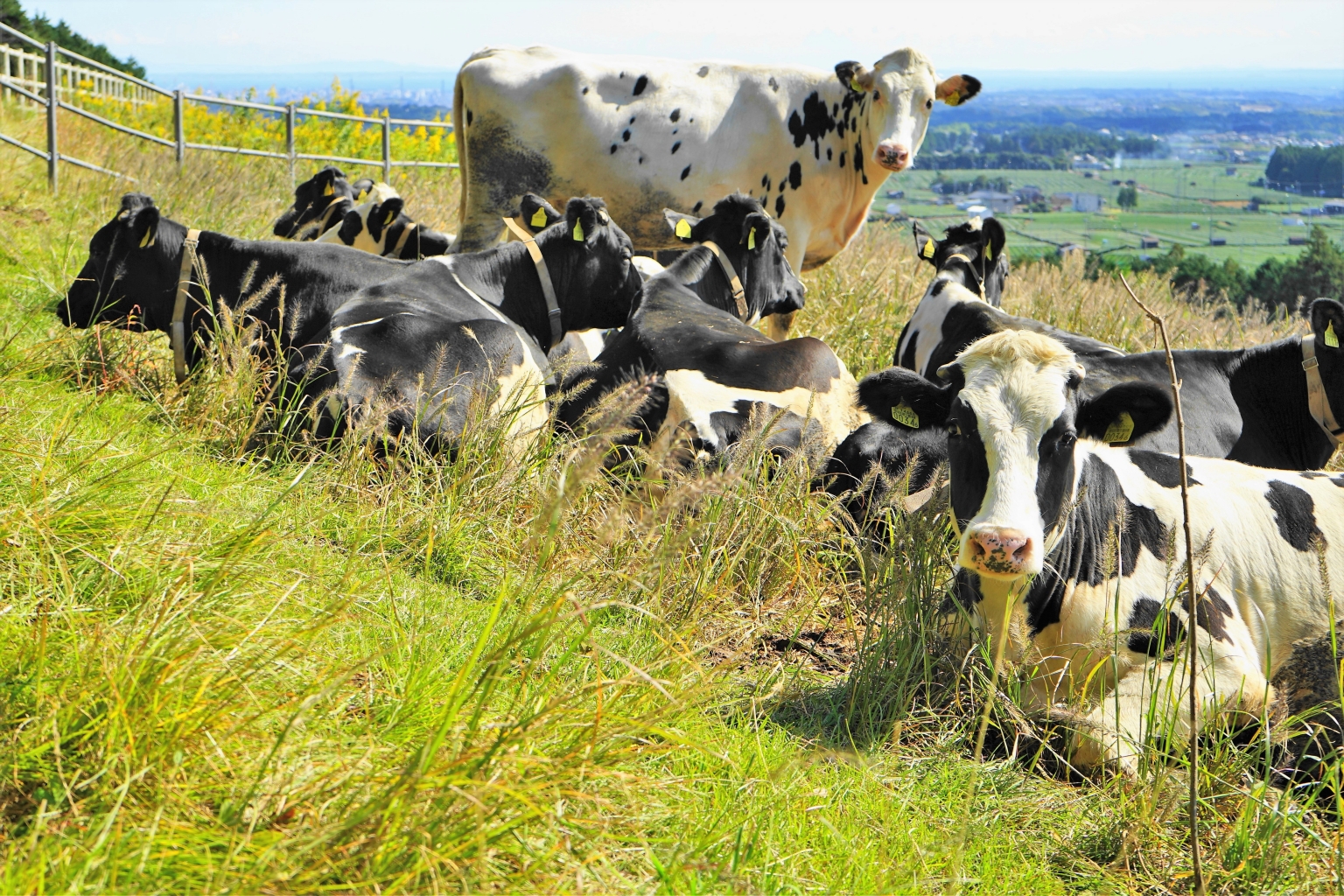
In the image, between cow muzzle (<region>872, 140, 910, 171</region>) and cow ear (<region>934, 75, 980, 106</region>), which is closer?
cow muzzle (<region>872, 140, 910, 171</region>)

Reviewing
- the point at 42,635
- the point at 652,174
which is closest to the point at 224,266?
the point at 652,174

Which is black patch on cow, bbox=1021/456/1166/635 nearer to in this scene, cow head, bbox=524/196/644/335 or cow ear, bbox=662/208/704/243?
cow head, bbox=524/196/644/335

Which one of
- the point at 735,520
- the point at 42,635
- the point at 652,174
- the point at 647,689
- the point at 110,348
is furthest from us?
the point at 652,174

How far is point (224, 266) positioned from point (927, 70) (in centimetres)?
595

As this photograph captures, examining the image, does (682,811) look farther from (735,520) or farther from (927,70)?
(927,70)

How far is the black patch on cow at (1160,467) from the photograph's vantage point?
4562mm

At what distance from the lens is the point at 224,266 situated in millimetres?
→ 7070

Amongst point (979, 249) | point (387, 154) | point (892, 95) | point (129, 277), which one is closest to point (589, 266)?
point (129, 277)

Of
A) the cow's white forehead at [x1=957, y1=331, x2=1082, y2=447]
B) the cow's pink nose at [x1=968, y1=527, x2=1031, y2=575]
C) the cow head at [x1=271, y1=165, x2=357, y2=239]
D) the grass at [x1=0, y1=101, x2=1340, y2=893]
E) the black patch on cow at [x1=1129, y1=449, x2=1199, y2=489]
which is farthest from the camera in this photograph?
the cow head at [x1=271, y1=165, x2=357, y2=239]

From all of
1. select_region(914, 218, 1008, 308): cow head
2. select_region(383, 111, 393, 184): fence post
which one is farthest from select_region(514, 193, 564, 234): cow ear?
select_region(383, 111, 393, 184): fence post

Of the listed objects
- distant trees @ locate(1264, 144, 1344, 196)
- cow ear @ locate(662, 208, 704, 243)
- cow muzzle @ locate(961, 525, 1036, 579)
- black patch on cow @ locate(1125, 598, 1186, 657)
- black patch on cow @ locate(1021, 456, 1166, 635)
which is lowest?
black patch on cow @ locate(1125, 598, 1186, 657)

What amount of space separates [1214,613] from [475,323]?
3700 millimetres

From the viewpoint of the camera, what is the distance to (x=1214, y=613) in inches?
162

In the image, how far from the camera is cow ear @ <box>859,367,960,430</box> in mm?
4207
